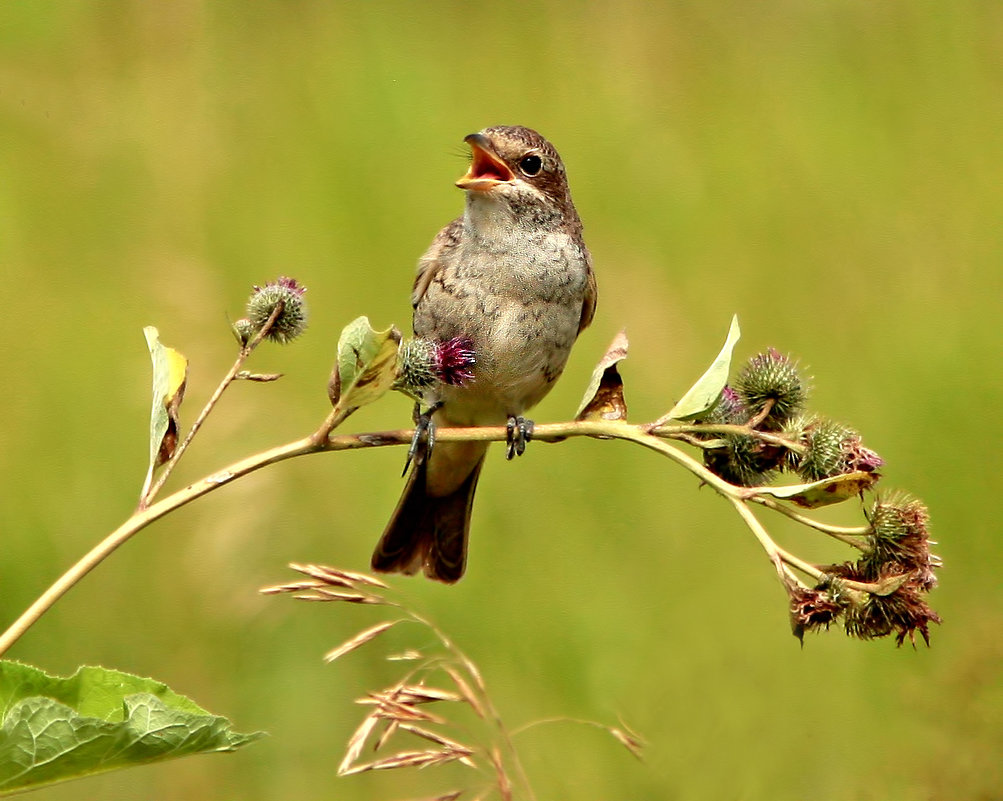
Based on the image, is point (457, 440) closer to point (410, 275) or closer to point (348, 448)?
point (348, 448)

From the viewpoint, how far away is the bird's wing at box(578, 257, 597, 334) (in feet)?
17.8

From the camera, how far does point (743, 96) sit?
860cm

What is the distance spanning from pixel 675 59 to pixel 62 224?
368 centimetres

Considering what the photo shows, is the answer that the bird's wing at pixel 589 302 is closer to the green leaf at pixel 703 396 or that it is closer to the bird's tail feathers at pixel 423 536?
the bird's tail feathers at pixel 423 536

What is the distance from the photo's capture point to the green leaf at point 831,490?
2703mm

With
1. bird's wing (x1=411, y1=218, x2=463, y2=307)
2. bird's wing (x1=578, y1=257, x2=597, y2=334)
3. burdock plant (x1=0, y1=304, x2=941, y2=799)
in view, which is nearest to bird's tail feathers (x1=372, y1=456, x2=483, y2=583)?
bird's wing (x1=411, y1=218, x2=463, y2=307)

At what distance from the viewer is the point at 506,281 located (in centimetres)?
503

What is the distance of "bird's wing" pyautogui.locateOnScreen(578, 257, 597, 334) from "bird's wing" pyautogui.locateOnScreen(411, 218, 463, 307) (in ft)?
1.76

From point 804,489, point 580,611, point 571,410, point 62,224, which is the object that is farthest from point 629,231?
point 804,489

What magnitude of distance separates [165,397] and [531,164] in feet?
8.90

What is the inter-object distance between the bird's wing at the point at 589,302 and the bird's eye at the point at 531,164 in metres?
0.46

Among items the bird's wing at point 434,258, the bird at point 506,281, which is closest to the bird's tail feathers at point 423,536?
the bird at point 506,281

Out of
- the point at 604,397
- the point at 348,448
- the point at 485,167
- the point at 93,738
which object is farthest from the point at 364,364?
the point at 485,167

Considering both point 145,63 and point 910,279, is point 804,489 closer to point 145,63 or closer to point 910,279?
point 910,279
